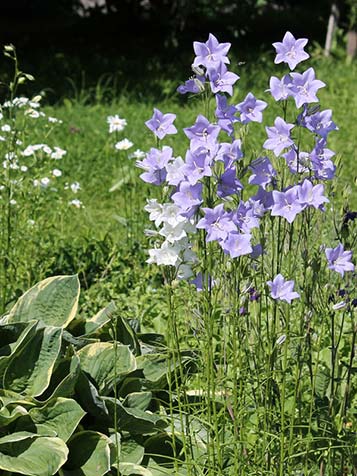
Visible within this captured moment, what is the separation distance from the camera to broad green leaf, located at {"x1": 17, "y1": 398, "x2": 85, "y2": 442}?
2514mm

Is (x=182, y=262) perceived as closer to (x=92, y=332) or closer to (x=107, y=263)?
(x=92, y=332)

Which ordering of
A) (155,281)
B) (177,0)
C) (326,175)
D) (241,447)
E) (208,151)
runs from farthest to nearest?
1. (177,0)
2. (155,281)
3. (241,447)
4. (326,175)
5. (208,151)

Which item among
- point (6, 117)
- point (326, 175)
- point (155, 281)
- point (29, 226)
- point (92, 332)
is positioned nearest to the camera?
point (326, 175)

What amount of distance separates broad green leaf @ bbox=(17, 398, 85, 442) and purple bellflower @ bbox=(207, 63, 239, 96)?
105 centimetres

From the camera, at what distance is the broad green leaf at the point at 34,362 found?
262 centimetres

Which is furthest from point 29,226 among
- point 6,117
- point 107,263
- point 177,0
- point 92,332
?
point 177,0

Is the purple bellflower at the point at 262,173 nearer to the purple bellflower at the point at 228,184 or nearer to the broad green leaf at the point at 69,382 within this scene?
the purple bellflower at the point at 228,184

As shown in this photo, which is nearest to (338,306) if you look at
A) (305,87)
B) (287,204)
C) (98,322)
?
(287,204)

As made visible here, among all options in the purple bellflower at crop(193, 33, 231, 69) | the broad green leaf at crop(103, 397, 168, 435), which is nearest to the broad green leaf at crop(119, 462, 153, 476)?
the broad green leaf at crop(103, 397, 168, 435)

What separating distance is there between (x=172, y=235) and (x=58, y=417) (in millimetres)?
831

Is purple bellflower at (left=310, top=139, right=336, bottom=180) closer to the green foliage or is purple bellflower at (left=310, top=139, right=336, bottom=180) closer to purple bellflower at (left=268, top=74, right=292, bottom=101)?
purple bellflower at (left=268, top=74, right=292, bottom=101)

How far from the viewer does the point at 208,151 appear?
193cm

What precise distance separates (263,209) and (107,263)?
2372 mm

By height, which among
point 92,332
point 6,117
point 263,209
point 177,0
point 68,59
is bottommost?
point 92,332
